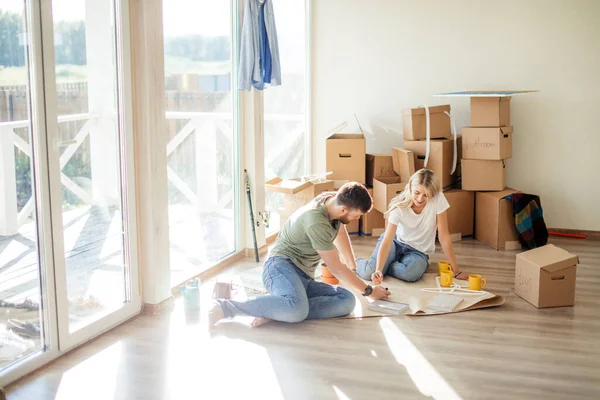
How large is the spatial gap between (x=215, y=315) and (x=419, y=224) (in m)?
1.62

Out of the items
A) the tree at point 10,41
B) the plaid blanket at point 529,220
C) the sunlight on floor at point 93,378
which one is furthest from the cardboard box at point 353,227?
the tree at point 10,41

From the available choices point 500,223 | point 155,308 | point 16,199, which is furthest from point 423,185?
point 16,199

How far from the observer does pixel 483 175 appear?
541 cm

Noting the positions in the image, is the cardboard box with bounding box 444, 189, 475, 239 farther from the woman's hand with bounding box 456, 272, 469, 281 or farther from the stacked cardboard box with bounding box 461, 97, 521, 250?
the woman's hand with bounding box 456, 272, 469, 281

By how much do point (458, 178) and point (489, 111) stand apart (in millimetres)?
695

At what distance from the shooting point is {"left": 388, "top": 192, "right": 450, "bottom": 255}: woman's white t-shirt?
171 inches

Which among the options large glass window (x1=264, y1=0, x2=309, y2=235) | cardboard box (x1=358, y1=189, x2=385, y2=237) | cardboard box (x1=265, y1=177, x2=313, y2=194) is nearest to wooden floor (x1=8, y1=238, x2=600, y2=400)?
cardboard box (x1=265, y1=177, x2=313, y2=194)

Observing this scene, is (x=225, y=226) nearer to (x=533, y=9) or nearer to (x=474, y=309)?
(x=474, y=309)

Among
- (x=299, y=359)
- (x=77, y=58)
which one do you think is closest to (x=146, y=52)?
(x=77, y=58)

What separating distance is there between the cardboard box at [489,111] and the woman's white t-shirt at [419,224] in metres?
1.23

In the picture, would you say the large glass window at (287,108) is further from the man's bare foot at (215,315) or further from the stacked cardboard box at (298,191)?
the man's bare foot at (215,315)

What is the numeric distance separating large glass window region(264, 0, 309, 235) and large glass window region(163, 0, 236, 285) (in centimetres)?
84

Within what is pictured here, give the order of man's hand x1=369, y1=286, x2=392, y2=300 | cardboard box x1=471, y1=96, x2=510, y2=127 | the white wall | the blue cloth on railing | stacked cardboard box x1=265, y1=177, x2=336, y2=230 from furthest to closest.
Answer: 1. the white wall
2. cardboard box x1=471, y1=96, x2=510, y2=127
3. stacked cardboard box x1=265, y1=177, x2=336, y2=230
4. the blue cloth on railing
5. man's hand x1=369, y1=286, x2=392, y2=300

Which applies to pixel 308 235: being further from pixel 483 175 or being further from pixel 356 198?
pixel 483 175
